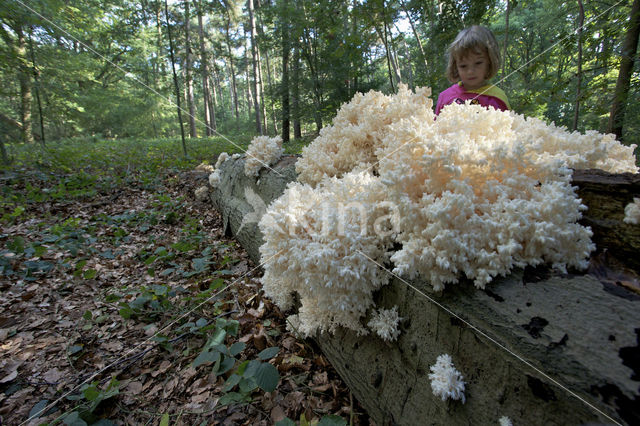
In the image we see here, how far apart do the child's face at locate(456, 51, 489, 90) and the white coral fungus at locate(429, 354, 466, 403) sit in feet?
10.6

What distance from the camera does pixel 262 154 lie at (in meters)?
4.00

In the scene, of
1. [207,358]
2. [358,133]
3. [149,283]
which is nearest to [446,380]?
[207,358]

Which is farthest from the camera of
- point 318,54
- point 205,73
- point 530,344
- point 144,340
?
point 205,73

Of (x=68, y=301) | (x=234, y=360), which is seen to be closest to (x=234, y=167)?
(x=68, y=301)

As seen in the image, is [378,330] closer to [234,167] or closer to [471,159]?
[471,159]

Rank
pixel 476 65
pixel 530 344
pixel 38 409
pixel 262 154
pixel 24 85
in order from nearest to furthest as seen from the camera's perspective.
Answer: pixel 530 344 < pixel 38 409 < pixel 476 65 < pixel 262 154 < pixel 24 85

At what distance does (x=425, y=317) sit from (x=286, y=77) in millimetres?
12763

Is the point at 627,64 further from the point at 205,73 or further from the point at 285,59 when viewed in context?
the point at 205,73

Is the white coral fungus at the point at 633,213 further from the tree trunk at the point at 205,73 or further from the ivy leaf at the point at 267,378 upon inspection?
the tree trunk at the point at 205,73

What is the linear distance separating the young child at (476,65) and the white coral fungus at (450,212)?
1.55 m

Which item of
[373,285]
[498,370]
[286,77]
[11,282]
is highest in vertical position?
[286,77]

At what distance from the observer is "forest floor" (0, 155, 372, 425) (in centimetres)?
194

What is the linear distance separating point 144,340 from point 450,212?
2.84m

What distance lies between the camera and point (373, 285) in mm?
1676
